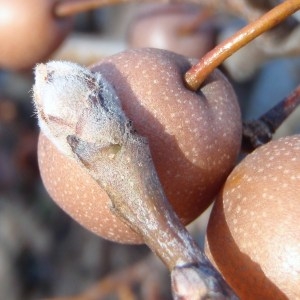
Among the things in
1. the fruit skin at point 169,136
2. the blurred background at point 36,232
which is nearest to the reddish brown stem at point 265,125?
the fruit skin at point 169,136

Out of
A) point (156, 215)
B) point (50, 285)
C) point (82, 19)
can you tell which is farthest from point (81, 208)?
point (82, 19)

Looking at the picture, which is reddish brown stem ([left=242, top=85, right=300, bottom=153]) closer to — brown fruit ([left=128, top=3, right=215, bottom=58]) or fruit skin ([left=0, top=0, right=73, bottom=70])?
fruit skin ([left=0, top=0, right=73, bottom=70])

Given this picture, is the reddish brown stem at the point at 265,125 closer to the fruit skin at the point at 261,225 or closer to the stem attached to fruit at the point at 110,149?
the fruit skin at the point at 261,225

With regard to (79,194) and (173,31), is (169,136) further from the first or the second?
(173,31)

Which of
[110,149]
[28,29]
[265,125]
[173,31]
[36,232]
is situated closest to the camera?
[110,149]

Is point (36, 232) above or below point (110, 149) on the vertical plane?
below

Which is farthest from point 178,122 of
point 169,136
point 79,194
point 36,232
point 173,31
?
point 36,232
